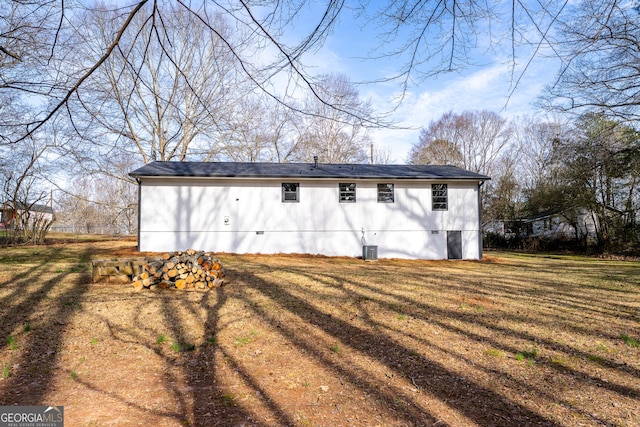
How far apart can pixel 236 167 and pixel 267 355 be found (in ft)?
42.0

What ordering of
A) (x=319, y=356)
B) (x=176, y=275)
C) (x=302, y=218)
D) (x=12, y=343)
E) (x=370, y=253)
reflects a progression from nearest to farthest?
1. (x=319, y=356)
2. (x=12, y=343)
3. (x=176, y=275)
4. (x=370, y=253)
5. (x=302, y=218)

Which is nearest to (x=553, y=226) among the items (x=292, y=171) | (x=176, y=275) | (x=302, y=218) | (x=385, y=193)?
(x=385, y=193)

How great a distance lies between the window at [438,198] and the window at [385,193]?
1854mm

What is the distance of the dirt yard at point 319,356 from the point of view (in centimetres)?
284

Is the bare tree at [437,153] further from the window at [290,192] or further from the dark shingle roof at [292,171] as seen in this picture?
the window at [290,192]

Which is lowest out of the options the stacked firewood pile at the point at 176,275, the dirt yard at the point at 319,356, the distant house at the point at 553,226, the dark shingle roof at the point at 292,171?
the dirt yard at the point at 319,356

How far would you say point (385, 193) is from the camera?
1504cm

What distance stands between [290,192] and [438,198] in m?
6.34

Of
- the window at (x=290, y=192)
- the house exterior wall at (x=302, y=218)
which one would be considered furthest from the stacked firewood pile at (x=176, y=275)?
the window at (x=290, y=192)

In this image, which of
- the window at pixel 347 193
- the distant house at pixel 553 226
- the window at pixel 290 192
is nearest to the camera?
the window at pixel 290 192

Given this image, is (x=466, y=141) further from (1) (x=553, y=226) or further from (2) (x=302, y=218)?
(2) (x=302, y=218)

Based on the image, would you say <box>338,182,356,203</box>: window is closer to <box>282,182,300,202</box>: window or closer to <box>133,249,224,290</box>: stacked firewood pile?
<box>282,182,300,202</box>: window

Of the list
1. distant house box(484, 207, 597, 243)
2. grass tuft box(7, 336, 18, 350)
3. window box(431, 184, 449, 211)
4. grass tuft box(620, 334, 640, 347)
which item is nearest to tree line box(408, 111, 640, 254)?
distant house box(484, 207, 597, 243)

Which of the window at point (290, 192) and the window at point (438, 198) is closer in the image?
the window at point (290, 192)
